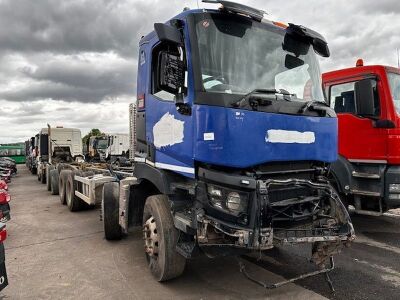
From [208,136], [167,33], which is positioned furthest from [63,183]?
[208,136]

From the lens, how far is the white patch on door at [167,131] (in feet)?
12.4

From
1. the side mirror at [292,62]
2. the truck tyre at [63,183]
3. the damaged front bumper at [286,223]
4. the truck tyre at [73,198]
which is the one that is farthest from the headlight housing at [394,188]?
the truck tyre at [63,183]

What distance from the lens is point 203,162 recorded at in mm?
3477

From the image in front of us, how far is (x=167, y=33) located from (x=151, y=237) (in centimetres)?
235

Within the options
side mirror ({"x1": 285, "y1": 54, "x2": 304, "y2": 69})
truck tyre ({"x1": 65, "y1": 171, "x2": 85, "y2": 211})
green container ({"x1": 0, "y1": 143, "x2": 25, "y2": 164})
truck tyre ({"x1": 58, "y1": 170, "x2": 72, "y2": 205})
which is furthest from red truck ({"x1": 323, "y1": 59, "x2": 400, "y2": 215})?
green container ({"x1": 0, "y1": 143, "x2": 25, "y2": 164})

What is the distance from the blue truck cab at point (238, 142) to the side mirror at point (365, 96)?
143 centimetres

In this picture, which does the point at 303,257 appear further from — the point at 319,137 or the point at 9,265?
the point at 9,265

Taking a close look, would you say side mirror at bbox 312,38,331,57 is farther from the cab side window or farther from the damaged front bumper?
the cab side window

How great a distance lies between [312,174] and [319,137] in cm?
43

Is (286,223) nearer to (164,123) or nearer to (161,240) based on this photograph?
(161,240)

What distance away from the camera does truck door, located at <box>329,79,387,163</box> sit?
233 inches

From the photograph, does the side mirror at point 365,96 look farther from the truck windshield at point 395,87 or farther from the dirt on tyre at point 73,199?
the dirt on tyre at point 73,199

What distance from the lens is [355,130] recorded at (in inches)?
247

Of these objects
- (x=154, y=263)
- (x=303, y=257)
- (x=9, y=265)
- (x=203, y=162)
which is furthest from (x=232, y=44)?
(x=9, y=265)
